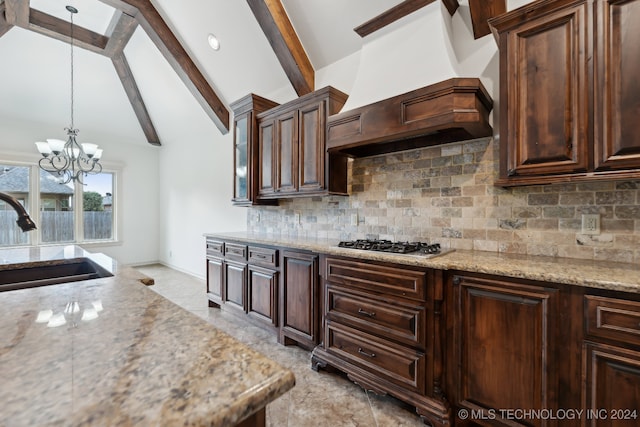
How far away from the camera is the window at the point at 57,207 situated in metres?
5.21

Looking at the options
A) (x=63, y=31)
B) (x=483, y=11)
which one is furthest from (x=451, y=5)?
(x=63, y=31)

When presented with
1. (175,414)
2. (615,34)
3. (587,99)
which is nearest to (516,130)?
(587,99)

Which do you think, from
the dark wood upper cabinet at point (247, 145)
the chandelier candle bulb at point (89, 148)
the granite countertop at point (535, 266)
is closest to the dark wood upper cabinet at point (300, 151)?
the dark wood upper cabinet at point (247, 145)

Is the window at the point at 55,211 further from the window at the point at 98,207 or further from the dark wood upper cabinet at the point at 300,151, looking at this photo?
the dark wood upper cabinet at the point at 300,151

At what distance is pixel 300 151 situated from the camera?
3.02 metres

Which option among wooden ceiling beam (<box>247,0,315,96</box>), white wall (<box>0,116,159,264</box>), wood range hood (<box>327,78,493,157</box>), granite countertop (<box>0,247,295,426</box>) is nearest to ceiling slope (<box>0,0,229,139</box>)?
wooden ceiling beam (<box>247,0,315,96</box>)

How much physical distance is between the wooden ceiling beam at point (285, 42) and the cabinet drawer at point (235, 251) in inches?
76.8

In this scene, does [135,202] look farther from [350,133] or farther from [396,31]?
[396,31]

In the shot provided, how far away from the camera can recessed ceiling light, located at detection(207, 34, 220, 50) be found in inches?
148

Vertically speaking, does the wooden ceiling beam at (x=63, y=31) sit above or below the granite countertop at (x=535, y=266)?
above

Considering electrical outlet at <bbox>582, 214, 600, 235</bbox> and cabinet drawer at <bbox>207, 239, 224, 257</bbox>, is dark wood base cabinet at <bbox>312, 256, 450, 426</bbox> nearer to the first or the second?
electrical outlet at <bbox>582, 214, 600, 235</bbox>

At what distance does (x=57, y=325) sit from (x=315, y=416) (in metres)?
1.65

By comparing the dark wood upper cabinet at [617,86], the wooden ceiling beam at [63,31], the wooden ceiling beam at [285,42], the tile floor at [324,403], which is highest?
the wooden ceiling beam at [63,31]

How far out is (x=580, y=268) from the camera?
1.57m
